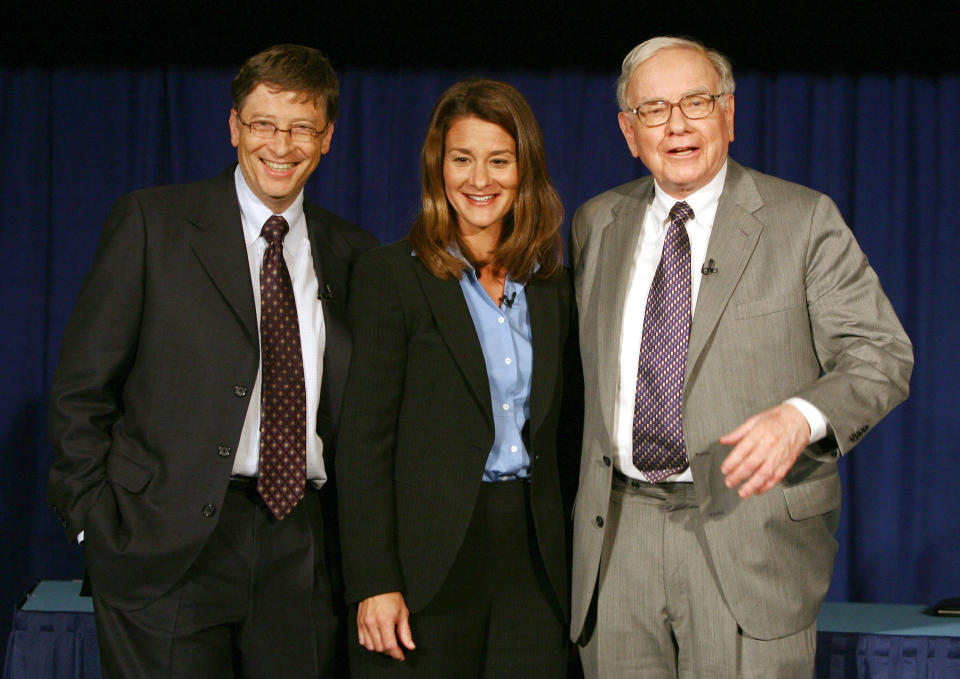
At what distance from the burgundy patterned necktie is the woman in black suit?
15cm

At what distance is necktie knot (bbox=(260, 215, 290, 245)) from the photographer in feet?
7.39

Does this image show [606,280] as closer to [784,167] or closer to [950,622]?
[950,622]

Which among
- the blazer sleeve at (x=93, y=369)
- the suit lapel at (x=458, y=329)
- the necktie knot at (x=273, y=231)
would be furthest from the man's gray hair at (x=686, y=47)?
the blazer sleeve at (x=93, y=369)

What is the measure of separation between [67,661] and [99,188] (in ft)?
6.80

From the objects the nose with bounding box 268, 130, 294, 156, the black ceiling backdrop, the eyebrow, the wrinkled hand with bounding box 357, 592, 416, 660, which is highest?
the black ceiling backdrop

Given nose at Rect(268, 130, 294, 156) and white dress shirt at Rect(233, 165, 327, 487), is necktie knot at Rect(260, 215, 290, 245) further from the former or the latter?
nose at Rect(268, 130, 294, 156)

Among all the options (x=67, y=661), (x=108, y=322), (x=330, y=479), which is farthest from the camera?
(x=67, y=661)

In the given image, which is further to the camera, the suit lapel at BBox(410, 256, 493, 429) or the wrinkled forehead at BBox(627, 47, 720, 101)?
the wrinkled forehead at BBox(627, 47, 720, 101)

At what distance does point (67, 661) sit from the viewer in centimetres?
306

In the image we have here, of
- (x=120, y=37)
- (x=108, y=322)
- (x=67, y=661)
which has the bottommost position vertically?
(x=67, y=661)

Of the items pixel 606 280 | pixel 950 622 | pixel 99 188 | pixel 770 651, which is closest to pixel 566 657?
pixel 770 651

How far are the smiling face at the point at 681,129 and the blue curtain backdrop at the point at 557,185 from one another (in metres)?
1.98

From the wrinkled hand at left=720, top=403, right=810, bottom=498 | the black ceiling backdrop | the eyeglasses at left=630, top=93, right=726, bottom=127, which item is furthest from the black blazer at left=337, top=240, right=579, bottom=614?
the black ceiling backdrop

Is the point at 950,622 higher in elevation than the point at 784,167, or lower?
lower
